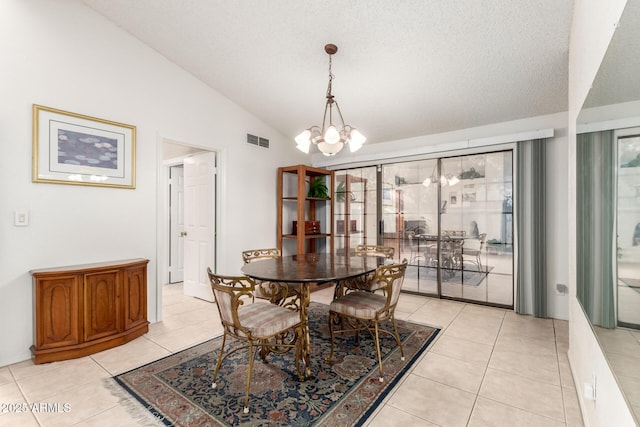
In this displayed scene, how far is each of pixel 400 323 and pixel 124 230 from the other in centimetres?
326

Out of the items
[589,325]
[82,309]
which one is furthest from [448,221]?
[82,309]

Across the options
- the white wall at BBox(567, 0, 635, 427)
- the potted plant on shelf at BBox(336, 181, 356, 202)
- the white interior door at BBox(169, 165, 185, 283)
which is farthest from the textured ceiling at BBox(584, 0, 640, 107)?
the white interior door at BBox(169, 165, 185, 283)

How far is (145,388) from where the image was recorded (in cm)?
215

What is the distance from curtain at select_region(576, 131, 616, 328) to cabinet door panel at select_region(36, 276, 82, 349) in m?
3.61

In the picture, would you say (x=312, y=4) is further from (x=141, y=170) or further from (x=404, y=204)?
(x=404, y=204)

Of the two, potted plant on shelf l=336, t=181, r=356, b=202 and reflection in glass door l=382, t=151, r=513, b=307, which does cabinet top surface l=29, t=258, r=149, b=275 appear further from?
reflection in glass door l=382, t=151, r=513, b=307

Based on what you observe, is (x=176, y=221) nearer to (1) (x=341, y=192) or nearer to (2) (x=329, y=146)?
(1) (x=341, y=192)

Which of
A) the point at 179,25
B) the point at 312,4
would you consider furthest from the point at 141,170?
the point at 312,4

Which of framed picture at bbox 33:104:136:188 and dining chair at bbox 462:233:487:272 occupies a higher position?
framed picture at bbox 33:104:136:188

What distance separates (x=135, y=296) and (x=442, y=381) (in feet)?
9.77

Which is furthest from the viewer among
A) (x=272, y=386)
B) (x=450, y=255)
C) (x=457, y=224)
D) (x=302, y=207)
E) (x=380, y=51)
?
(x=302, y=207)

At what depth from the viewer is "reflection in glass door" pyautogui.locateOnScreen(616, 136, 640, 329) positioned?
0.88m

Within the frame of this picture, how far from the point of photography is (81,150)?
292cm

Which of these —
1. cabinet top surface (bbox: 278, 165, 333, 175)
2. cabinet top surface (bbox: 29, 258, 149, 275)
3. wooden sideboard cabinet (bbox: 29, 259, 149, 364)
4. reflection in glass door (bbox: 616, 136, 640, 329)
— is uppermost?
cabinet top surface (bbox: 278, 165, 333, 175)
